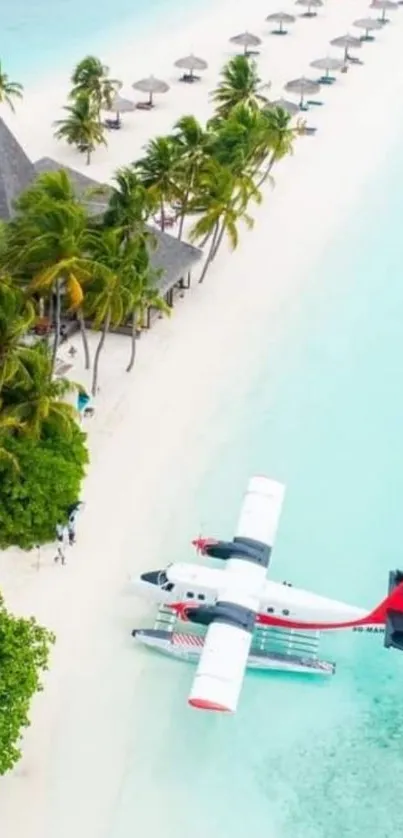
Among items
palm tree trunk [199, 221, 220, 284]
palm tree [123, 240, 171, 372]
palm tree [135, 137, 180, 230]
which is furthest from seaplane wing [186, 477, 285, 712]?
palm tree trunk [199, 221, 220, 284]

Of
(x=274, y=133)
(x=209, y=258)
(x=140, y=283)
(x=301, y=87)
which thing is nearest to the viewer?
(x=140, y=283)

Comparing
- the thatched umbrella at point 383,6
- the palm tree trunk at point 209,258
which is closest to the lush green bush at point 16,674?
the palm tree trunk at point 209,258

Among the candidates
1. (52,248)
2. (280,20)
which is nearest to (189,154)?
(52,248)

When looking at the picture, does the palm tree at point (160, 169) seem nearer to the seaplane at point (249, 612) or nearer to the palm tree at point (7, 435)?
the palm tree at point (7, 435)

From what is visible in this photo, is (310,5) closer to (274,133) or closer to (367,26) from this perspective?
(367,26)

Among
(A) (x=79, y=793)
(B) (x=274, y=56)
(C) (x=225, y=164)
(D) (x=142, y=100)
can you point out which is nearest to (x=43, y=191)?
(C) (x=225, y=164)

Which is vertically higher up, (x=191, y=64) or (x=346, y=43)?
(x=346, y=43)

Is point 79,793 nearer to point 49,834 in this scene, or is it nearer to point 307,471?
point 49,834
